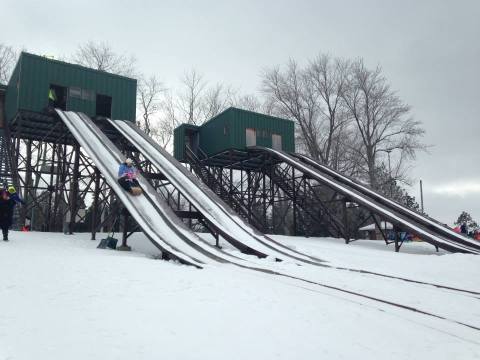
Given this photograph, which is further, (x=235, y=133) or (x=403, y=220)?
(x=235, y=133)

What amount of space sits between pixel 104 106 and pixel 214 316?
18.5 meters

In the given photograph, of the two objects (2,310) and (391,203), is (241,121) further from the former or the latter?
(2,310)

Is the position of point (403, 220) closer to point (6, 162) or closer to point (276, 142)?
point (276, 142)

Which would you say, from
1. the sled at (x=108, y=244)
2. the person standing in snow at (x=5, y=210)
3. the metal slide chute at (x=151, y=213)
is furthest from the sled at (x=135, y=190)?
the person standing in snow at (x=5, y=210)

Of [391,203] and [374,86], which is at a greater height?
[374,86]

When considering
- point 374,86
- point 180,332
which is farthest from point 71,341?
point 374,86

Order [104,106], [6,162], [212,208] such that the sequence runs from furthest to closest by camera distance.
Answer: [6,162], [104,106], [212,208]

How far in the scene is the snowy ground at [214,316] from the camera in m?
3.29

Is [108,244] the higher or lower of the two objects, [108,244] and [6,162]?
the lower

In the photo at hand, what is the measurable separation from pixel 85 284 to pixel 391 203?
48.3 feet

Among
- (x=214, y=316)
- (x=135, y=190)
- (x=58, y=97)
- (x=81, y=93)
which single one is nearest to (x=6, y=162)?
(x=58, y=97)

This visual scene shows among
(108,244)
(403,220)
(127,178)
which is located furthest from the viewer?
(403,220)

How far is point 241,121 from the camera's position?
2308cm

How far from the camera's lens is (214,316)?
427cm
